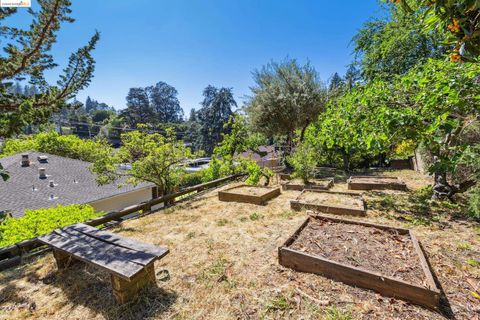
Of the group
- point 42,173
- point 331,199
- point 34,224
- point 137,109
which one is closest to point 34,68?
point 34,224

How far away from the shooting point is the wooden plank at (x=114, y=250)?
7.51 ft

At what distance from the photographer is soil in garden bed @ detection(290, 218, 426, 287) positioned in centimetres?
240

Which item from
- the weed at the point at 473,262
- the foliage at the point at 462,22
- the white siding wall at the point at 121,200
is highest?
the foliage at the point at 462,22

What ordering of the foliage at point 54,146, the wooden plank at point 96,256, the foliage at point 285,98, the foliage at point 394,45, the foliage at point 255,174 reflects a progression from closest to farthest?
the wooden plank at point 96,256
the foliage at point 255,174
the foliage at point 394,45
the foliage at point 285,98
the foliage at point 54,146

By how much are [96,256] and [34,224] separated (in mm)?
3566

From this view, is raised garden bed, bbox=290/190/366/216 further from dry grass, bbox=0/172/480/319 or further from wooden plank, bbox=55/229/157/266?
wooden plank, bbox=55/229/157/266

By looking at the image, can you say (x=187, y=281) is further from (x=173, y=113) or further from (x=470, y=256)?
(x=173, y=113)

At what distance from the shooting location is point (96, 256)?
2371 millimetres

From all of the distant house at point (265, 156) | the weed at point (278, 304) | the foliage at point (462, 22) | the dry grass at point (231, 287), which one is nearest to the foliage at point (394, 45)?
the distant house at point (265, 156)

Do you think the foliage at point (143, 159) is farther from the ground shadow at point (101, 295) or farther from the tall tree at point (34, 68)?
the ground shadow at point (101, 295)

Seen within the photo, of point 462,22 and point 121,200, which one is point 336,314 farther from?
point 121,200

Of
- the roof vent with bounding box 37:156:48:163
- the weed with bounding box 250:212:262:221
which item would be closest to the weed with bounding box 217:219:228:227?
the weed with bounding box 250:212:262:221

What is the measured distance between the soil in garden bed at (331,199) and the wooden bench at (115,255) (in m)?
3.86

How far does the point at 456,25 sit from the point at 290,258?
2649 mm
